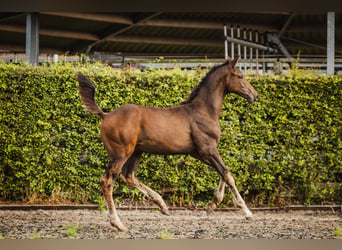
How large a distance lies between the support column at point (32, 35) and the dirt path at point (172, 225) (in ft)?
14.8

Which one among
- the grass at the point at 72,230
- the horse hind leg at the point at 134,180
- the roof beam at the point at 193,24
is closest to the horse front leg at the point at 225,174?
the horse hind leg at the point at 134,180

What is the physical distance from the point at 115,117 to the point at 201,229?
1.86 m

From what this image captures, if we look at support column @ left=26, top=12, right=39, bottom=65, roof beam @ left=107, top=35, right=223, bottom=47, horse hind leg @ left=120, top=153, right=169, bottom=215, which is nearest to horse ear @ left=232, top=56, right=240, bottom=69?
horse hind leg @ left=120, top=153, right=169, bottom=215

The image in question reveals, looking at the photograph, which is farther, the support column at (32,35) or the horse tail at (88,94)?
the support column at (32,35)

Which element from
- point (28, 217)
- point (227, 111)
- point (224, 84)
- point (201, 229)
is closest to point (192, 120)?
point (224, 84)

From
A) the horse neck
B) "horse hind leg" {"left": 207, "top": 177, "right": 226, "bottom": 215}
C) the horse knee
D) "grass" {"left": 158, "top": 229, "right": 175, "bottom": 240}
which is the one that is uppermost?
the horse neck

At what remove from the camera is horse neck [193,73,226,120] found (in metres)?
6.21

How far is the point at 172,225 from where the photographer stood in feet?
22.4

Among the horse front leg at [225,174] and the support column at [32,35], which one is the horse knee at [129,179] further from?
the support column at [32,35]

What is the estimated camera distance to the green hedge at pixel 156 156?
8.13m

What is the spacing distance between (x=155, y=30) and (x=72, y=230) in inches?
407

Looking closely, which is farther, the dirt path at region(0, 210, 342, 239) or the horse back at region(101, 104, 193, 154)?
the dirt path at region(0, 210, 342, 239)

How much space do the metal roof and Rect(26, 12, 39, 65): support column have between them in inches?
71.2

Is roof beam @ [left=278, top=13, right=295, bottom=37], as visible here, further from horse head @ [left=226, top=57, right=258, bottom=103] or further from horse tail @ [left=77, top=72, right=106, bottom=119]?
horse tail @ [left=77, top=72, right=106, bottom=119]
